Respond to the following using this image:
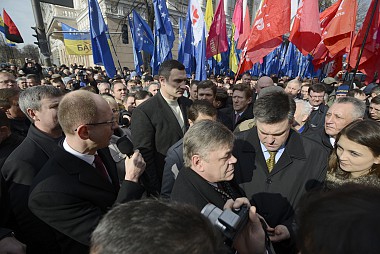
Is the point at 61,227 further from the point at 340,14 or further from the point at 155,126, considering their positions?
the point at 340,14

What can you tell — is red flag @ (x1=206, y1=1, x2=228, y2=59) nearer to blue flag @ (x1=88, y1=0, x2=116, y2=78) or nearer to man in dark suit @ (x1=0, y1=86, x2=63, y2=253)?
blue flag @ (x1=88, y1=0, x2=116, y2=78)

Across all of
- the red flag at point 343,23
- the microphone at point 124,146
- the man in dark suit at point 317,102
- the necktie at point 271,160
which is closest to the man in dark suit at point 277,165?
the necktie at point 271,160

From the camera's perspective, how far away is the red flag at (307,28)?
5.04m

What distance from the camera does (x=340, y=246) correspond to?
1.89ft

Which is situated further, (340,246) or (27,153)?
(27,153)

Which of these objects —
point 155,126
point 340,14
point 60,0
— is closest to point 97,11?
point 60,0

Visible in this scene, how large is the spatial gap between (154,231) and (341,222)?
478 mm

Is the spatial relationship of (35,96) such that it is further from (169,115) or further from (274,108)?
(274,108)

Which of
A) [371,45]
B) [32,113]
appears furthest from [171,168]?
[371,45]

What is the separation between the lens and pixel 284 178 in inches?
74.5

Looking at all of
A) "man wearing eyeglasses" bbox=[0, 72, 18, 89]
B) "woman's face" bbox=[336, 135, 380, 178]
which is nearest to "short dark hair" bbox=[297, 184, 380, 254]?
"woman's face" bbox=[336, 135, 380, 178]

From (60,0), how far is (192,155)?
6.95 m

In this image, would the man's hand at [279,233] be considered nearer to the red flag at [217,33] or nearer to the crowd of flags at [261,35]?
the crowd of flags at [261,35]

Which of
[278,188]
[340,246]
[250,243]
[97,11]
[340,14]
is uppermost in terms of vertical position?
[97,11]
